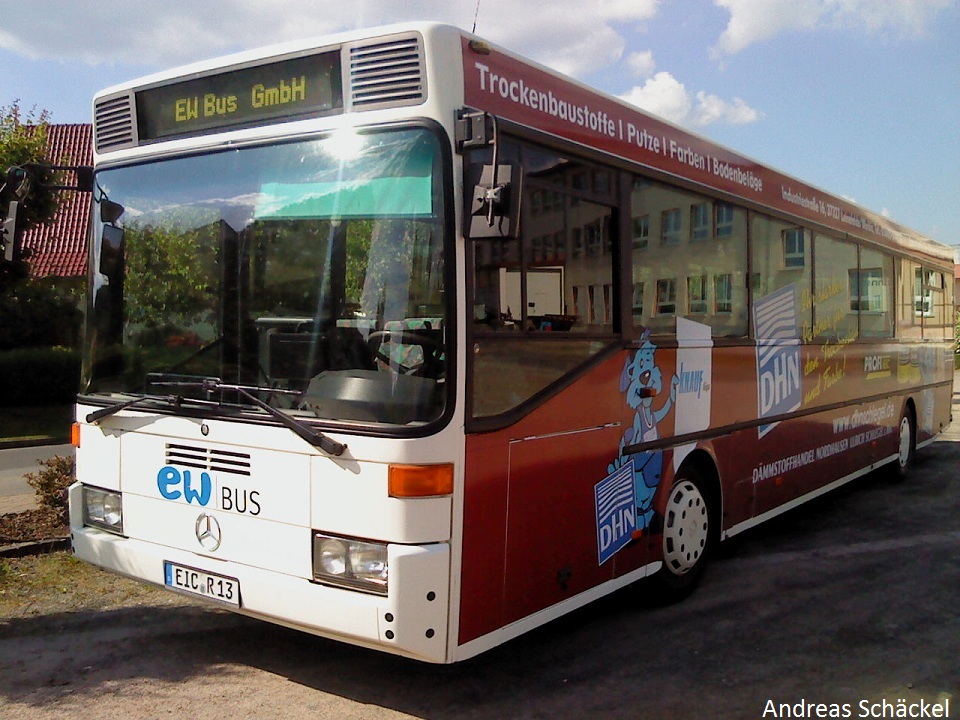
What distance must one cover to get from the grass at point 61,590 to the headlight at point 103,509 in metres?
0.96

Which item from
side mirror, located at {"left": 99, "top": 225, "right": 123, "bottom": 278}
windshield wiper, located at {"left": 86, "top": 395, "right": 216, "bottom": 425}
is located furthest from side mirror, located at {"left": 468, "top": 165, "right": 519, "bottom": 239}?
side mirror, located at {"left": 99, "top": 225, "right": 123, "bottom": 278}

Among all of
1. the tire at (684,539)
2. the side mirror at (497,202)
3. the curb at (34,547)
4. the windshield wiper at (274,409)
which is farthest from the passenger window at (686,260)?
the curb at (34,547)

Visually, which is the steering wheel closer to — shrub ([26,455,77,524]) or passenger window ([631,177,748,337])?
passenger window ([631,177,748,337])

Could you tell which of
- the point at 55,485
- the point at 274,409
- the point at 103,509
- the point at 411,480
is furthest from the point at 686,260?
the point at 55,485

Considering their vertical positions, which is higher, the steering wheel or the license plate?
the steering wheel

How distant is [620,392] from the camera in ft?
17.8

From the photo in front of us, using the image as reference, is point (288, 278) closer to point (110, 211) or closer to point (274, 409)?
point (274, 409)

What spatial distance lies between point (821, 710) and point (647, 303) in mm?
2520

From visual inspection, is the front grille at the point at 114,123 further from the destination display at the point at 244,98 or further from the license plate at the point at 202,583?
the license plate at the point at 202,583

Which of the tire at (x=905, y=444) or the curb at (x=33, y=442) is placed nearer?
the tire at (x=905, y=444)

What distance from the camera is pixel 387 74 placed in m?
4.15

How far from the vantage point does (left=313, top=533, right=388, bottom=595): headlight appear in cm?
399

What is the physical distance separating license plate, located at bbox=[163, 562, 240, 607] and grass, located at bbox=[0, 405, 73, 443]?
12.3m

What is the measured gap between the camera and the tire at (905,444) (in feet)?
37.7
